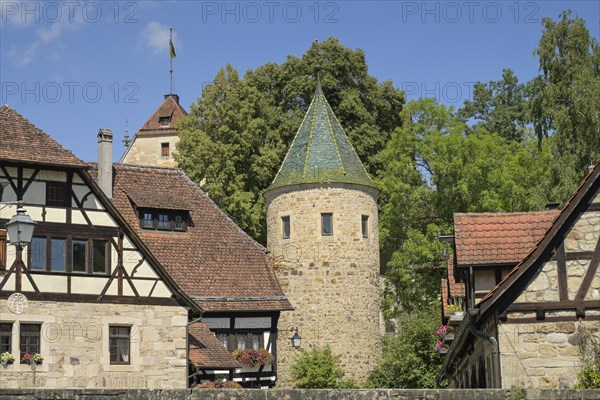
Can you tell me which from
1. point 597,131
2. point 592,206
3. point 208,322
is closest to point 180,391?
point 592,206

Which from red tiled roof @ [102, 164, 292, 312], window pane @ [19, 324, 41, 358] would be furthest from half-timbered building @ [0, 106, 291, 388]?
red tiled roof @ [102, 164, 292, 312]

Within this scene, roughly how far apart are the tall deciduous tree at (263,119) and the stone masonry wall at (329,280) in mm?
7367

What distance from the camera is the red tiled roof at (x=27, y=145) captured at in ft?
99.3

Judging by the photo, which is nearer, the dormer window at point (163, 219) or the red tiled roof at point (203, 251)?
the red tiled roof at point (203, 251)

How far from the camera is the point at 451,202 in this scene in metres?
46.4

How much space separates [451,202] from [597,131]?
28.8ft

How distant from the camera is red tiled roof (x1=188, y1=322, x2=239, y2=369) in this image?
3294cm

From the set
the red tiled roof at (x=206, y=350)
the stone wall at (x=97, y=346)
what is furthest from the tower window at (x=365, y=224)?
the stone wall at (x=97, y=346)

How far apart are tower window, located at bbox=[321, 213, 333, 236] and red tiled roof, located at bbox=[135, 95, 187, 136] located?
25.6 metres

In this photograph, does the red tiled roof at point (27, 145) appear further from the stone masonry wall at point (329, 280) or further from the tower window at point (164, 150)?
the tower window at point (164, 150)

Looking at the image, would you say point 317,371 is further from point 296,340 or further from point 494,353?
point 494,353

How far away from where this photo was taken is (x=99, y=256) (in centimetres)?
3109

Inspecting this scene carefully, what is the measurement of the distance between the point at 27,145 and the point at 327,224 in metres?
14.1

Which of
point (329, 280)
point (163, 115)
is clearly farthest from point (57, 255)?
point (163, 115)
